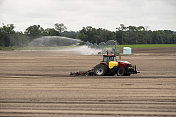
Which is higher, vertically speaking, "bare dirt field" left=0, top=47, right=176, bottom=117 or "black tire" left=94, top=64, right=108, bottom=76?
"black tire" left=94, top=64, right=108, bottom=76

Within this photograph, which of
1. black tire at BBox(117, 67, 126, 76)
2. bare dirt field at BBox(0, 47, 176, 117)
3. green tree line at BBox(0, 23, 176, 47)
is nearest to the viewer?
bare dirt field at BBox(0, 47, 176, 117)

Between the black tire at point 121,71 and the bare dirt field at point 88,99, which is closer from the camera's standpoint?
the bare dirt field at point 88,99

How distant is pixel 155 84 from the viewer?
1641cm

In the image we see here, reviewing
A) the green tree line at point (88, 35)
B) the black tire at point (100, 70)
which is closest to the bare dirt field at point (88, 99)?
the black tire at point (100, 70)

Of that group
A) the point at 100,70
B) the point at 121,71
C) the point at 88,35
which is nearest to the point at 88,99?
the point at 100,70

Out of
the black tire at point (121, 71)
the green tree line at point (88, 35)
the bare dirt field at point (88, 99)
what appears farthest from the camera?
the green tree line at point (88, 35)

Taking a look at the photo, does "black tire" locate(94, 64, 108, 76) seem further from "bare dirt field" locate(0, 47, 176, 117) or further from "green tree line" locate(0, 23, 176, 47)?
"green tree line" locate(0, 23, 176, 47)

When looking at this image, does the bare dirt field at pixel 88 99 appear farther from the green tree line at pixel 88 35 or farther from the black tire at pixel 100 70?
the green tree line at pixel 88 35

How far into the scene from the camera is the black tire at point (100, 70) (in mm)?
19620

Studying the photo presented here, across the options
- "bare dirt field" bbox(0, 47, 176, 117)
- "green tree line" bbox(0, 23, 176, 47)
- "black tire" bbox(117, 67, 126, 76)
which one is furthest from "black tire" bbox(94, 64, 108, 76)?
"green tree line" bbox(0, 23, 176, 47)

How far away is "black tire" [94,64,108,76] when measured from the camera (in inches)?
772

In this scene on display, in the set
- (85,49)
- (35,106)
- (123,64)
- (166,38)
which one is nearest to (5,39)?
(85,49)

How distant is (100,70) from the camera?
19.8 metres

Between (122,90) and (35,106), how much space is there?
15.7 feet
